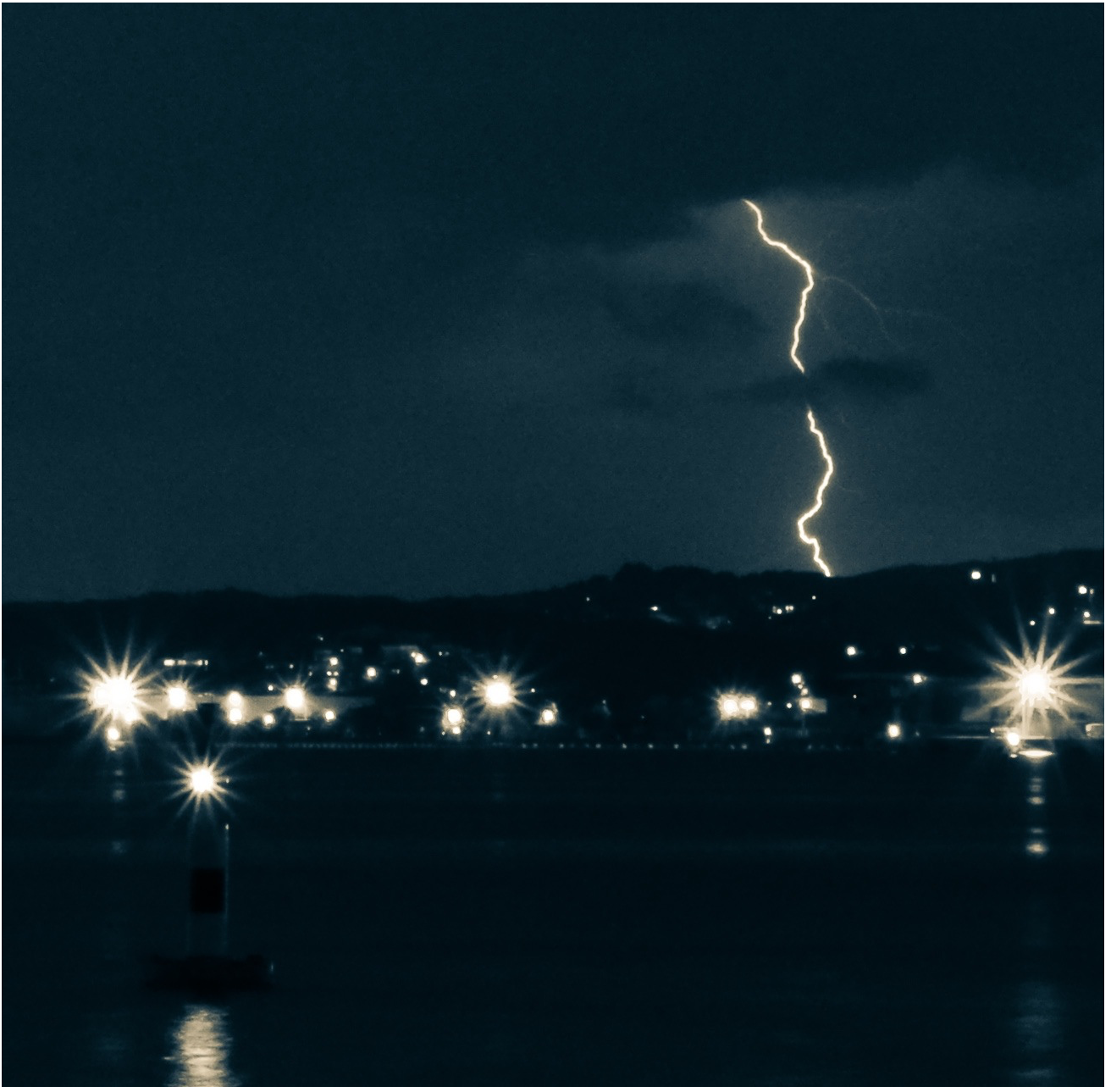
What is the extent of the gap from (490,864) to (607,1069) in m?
18.5

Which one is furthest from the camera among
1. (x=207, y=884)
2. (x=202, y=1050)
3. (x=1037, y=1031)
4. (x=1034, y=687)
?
(x=1034, y=687)

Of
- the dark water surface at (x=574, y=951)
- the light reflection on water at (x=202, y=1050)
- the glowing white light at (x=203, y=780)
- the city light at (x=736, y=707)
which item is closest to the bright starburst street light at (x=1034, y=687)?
the city light at (x=736, y=707)

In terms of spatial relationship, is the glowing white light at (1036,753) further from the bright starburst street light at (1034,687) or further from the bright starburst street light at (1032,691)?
the bright starburst street light at (1034,687)

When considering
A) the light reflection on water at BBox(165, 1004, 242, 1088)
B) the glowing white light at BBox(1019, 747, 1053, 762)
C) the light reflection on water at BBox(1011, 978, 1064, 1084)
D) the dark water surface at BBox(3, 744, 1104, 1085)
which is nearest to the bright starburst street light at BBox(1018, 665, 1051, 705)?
the glowing white light at BBox(1019, 747, 1053, 762)

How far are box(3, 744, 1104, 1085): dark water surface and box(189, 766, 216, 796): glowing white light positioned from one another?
1483mm

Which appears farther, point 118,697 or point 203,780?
point 118,697

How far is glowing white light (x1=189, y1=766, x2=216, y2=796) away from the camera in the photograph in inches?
631

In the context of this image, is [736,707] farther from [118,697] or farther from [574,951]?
[574,951]

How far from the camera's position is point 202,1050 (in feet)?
44.0

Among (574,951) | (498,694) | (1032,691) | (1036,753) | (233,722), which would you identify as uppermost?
(498,694)

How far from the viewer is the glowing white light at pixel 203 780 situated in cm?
1603

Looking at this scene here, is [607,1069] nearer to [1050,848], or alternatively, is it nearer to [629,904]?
[629,904]

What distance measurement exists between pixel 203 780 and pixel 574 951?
16.2ft

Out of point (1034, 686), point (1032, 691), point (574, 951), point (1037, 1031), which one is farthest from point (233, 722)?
point (1037, 1031)
